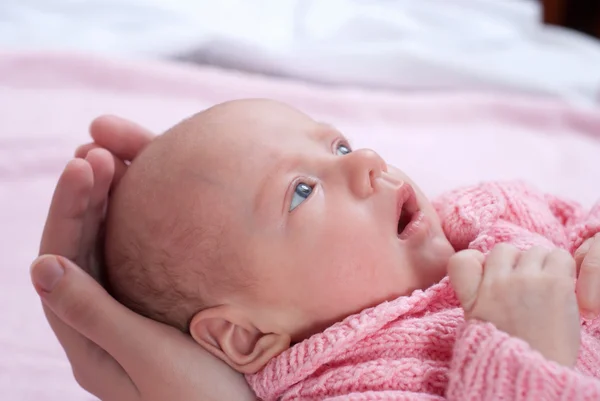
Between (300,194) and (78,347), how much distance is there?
1.10 ft

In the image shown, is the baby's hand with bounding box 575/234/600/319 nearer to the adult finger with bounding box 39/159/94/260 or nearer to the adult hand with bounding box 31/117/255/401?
the adult hand with bounding box 31/117/255/401

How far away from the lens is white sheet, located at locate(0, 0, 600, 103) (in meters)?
1.78

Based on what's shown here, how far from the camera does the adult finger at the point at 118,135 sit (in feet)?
3.53

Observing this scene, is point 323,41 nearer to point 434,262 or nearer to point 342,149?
point 342,149

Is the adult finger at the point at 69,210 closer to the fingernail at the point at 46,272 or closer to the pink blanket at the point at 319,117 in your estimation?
the fingernail at the point at 46,272

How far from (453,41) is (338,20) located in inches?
11.6

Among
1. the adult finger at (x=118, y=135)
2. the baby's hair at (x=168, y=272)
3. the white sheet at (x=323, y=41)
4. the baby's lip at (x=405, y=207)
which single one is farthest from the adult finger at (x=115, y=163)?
the white sheet at (x=323, y=41)

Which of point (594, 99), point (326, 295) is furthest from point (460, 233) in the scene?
point (594, 99)

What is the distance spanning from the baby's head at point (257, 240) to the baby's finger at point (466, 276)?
0.10 meters

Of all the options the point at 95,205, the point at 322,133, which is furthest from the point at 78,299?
the point at 322,133

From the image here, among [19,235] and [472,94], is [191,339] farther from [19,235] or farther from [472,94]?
[472,94]

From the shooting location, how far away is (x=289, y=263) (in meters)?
0.88

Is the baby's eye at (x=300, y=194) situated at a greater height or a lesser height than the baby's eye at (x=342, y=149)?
lesser

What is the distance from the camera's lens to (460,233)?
1016 mm
